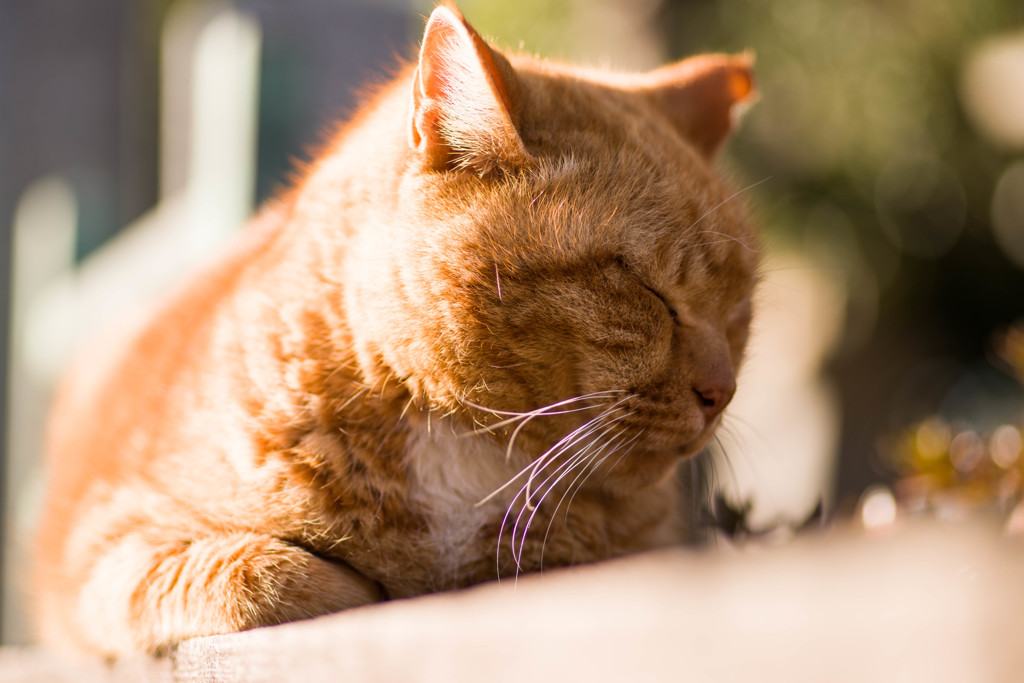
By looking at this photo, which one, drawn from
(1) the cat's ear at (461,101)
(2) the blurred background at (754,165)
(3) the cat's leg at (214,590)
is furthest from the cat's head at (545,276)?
(2) the blurred background at (754,165)

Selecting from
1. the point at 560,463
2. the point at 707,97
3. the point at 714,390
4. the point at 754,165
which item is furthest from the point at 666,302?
the point at 754,165

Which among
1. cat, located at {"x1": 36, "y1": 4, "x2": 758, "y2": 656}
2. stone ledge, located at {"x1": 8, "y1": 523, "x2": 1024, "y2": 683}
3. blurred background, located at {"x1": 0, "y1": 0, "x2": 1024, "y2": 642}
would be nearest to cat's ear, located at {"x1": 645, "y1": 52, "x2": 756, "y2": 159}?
cat, located at {"x1": 36, "y1": 4, "x2": 758, "y2": 656}

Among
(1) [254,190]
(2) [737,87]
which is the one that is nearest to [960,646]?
(2) [737,87]

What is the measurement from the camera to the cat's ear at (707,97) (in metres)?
1.29

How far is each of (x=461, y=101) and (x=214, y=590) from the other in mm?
614

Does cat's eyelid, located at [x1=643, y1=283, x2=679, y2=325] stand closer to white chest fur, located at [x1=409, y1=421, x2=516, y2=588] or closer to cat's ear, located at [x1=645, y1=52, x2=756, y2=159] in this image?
white chest fur, located at [x1=409, y1=421, x2=516, y2=588]

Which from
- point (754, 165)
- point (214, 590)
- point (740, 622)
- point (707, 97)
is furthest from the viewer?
point (754, 165)

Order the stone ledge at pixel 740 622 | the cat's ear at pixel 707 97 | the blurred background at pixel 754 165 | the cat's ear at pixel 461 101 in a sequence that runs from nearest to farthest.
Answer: the stone ledge at pixel 740 622, the cat's ear at pixel 461 101, the cat's ear at pixel 707 97, the blurred background at pixel 754 165

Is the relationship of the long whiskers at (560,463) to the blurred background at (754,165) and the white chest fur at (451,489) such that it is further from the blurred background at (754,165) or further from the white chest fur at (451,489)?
the blurred background at (754,165)

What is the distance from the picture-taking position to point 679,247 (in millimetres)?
975

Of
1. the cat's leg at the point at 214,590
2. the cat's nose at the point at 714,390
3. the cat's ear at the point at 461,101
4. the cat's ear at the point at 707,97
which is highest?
the cat's ear at the point at 707,97

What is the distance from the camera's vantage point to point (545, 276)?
93cm

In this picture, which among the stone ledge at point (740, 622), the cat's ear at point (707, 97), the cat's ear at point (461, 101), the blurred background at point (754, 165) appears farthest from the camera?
the blurred background at point (754, 165)

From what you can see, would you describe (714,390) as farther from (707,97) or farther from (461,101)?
(707,97)
